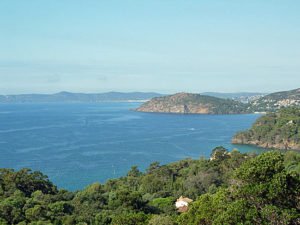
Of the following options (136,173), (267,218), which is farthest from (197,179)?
(267,218)

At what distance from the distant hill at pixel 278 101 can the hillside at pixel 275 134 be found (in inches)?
2273

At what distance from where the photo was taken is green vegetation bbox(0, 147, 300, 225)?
9.00 m

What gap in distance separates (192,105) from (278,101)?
93.2ft

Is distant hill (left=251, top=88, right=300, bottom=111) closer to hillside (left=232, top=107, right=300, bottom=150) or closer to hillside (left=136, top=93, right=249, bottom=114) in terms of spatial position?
hillside (left=136, top=93, right=249, bottom=114)

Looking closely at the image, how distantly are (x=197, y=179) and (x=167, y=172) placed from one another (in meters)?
4.78

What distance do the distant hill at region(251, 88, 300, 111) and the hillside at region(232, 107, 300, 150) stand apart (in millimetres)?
57725

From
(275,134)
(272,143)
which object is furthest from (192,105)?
(272,143)

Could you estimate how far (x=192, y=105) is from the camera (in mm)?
138625

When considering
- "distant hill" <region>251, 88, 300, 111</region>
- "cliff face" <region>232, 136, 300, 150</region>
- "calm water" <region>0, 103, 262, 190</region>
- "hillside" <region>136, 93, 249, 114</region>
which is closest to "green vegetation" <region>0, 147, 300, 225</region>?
"calm water" <region>0, 103, 262, 190</region>

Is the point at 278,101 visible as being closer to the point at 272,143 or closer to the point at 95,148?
the point at 272,143

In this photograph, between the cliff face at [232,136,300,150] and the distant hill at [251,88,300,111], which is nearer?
the cliff face at [232,136,300,150]

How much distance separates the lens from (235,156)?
3531 cm

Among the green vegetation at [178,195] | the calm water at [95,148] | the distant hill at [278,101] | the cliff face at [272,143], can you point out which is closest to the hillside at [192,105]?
the distant hill at [278,101]

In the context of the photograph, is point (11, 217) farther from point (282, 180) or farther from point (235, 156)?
point (235, 156)
